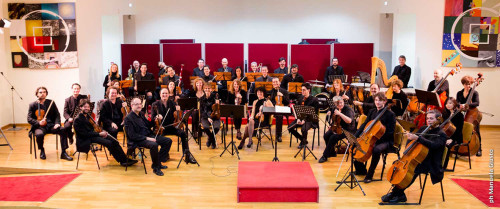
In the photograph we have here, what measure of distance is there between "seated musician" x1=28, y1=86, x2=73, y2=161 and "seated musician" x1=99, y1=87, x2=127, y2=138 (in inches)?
30.2

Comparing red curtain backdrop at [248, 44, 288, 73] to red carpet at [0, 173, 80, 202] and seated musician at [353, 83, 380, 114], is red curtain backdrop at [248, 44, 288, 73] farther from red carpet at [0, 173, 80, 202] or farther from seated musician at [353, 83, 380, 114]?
red carpet at [0, 173, 80, 202]

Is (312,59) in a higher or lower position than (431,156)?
higher

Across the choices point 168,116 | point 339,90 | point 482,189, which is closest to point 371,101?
point 339,90

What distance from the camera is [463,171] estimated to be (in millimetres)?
7039

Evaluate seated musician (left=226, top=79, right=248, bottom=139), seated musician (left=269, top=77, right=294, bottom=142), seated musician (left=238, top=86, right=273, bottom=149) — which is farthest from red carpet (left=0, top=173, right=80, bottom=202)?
seated musician (left=269, top=77, right=294, bottom=142)

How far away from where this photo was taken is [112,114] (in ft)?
26.0

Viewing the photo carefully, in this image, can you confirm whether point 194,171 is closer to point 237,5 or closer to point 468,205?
point 468,205

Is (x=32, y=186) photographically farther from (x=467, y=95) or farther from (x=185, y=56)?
(x=467, y=95)

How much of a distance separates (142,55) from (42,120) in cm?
490

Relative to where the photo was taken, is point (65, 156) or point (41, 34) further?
point (41, 34)

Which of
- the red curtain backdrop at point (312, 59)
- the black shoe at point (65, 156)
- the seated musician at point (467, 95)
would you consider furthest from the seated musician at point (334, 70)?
the black shoe at point (65, 156)

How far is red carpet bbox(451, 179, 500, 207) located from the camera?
580cm

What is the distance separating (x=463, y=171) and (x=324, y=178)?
89.2 inches

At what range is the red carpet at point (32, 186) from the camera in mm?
6016
